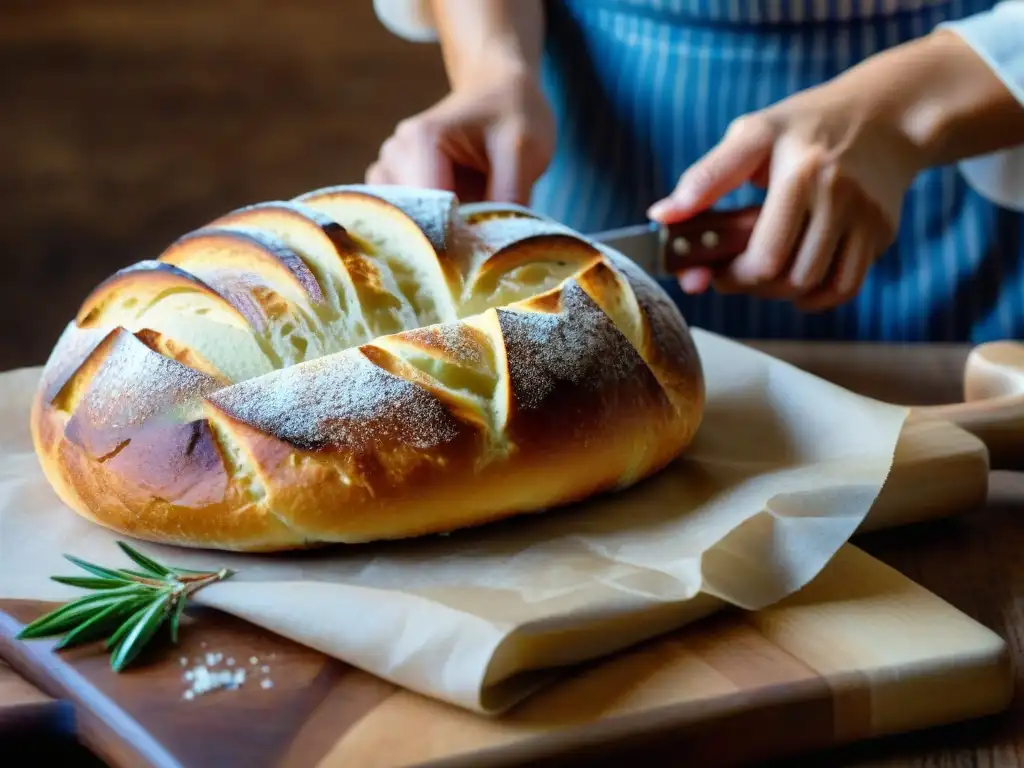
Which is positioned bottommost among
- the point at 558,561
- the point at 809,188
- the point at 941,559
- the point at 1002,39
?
the point at 941,559

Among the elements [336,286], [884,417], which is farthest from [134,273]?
[884,417]

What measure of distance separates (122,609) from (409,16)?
4.10 feet

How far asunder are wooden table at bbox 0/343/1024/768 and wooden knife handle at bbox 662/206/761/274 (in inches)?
6.8

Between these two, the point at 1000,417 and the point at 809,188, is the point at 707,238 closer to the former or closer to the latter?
the point at 809,188

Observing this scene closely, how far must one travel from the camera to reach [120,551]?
0.94 meters

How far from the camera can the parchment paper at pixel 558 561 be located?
76 centimetres

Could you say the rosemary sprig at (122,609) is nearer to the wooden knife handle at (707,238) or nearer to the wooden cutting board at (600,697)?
the wooden cutting board at (600,697)

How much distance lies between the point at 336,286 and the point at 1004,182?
35.7 inches

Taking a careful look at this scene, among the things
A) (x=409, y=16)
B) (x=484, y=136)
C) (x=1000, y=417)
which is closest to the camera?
(x=1000, y=417)

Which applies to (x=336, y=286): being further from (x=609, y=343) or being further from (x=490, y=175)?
(x=490, y=175)

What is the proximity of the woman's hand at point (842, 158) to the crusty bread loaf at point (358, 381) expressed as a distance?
0.98ft

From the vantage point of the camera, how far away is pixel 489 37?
1.57m

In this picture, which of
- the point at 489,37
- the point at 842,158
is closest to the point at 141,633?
the point at 842,158

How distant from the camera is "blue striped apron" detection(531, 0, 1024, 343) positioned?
62.2 inches
